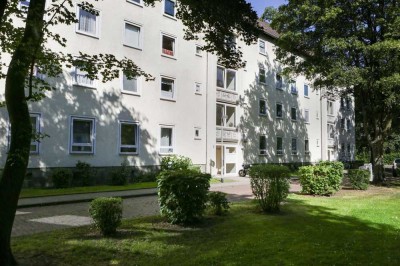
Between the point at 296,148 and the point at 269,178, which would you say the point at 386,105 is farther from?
the point at 296,148

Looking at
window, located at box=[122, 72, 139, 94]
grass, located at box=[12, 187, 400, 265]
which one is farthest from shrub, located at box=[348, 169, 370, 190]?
window, located at box=[122, 72, 139, 94]

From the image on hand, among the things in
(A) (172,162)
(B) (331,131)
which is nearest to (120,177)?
(A) (172,162)

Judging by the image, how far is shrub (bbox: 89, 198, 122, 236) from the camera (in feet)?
25.3

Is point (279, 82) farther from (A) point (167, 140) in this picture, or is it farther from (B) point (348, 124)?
(B) point (348, 124)

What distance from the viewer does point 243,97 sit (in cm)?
3316

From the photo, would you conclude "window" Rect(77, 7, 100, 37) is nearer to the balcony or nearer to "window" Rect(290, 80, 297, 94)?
the balcony

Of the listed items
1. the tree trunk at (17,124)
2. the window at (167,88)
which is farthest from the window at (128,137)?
the tree trunk at (17,124)

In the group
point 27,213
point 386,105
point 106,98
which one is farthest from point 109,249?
point 386,105

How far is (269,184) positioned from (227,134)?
19.8 metres

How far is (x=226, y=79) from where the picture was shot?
31859 mm

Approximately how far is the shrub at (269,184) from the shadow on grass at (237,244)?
3.53 ft

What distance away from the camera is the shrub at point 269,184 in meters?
10.9

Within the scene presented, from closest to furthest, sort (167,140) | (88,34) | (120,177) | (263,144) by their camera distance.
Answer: (88,34) < (120,177) < (167,140) < (263,144)

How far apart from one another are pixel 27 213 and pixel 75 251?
6264mm
